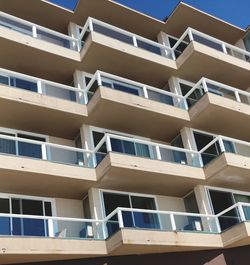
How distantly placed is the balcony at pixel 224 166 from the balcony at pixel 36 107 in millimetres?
6024

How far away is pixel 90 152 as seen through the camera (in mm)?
18031

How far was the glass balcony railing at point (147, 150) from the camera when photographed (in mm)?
18266

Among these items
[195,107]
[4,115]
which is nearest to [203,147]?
[195,107]

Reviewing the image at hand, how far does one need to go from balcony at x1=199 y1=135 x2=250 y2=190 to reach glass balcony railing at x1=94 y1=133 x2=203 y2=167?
24.4 inches

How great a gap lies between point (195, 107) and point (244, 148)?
403cm

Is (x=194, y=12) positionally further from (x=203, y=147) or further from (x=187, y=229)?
(x=187, y=229)

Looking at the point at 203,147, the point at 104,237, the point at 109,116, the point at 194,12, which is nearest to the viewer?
the point at 104,237

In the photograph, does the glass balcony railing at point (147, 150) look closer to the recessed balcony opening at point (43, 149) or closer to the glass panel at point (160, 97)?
the recessed balcony opening at point (43, 149)

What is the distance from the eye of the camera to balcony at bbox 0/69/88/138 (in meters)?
17.7

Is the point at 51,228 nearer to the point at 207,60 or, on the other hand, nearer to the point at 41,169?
the point at 41,169

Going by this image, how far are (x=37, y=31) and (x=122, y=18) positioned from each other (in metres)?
5.40

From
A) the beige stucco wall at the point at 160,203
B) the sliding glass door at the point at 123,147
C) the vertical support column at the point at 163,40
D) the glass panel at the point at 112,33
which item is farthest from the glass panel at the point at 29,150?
the vertical support column at the point at 163,40

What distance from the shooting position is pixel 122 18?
24.9 m

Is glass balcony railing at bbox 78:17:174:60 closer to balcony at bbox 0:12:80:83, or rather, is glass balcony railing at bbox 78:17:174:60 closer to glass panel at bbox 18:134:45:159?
balcony at bbox 0:12:80:83
